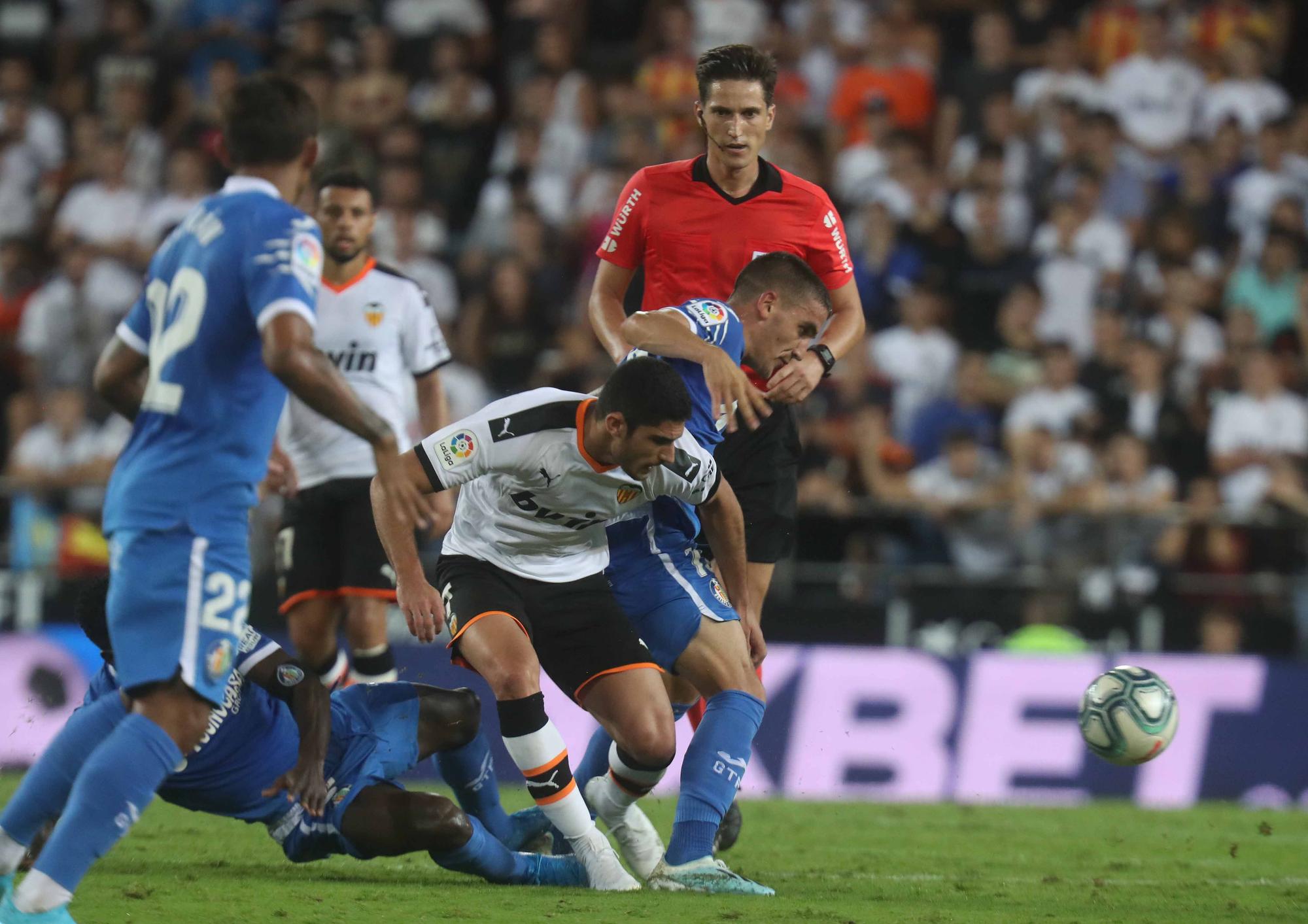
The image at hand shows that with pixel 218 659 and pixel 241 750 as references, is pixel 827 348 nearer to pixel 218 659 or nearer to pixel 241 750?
pixel 241 750

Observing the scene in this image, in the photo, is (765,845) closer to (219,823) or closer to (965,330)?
(219,823)

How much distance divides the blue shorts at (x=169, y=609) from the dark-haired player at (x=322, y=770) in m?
0.85

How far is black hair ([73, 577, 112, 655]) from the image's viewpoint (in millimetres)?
5539

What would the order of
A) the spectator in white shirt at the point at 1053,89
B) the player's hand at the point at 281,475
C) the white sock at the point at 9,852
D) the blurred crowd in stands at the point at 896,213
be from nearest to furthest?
the white sock at the point at 9,852
the player's hand at the point at 281,475
the blurred crowd in stands at the point at 896,213
the spectator in white shirt at the point at 1053,89

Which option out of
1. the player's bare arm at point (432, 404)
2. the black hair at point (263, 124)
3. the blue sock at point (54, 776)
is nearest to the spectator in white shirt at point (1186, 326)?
the player's bare arm at point (432, 404)

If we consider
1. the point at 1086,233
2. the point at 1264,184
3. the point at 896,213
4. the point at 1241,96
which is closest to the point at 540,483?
the point at 896,213

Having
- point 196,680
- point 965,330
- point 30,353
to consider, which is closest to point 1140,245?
point 965,330

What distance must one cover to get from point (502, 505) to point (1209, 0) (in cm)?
1094

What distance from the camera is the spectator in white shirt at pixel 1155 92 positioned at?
47.2 ft

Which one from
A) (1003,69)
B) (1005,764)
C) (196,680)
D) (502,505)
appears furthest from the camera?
(1003,69)

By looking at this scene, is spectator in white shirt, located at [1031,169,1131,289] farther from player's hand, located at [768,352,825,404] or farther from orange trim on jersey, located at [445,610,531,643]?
orange trim on jersey, located at [445,610,531,643]

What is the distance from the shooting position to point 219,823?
26.2 feet

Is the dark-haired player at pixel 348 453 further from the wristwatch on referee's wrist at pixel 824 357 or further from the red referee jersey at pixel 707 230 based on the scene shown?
the wristwatch on referee's wrist at pixel 824 357

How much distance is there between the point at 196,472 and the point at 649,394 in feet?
4.87
